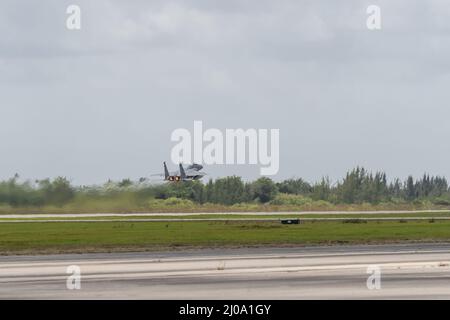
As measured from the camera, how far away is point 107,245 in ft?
216

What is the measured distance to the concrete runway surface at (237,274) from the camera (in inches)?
1414

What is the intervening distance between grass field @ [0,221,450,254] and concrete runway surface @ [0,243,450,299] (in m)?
7.29

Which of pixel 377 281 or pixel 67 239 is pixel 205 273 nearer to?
pixel 377 281

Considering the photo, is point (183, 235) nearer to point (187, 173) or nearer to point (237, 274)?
point (237, 274)

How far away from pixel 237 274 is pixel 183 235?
33.6 metres

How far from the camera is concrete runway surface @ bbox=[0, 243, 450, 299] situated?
35906 millimetres

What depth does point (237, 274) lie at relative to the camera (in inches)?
1682

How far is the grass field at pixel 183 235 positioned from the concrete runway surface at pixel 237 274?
23.9 feet

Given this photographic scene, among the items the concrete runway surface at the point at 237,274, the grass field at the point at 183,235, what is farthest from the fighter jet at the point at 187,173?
the concrete runway surface at the point at 237,274

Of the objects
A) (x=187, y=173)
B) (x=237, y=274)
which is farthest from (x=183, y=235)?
(x=187, y=173)

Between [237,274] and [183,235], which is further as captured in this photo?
[183,235]

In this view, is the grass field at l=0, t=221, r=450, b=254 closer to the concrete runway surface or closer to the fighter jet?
the concrete runway surface

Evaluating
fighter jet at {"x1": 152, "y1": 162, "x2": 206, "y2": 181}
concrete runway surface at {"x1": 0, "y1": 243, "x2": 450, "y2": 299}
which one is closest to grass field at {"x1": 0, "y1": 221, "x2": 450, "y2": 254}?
concrete runway surface at {"x1": 0, "y1": 243, "x2": 450, "y2": 299}
